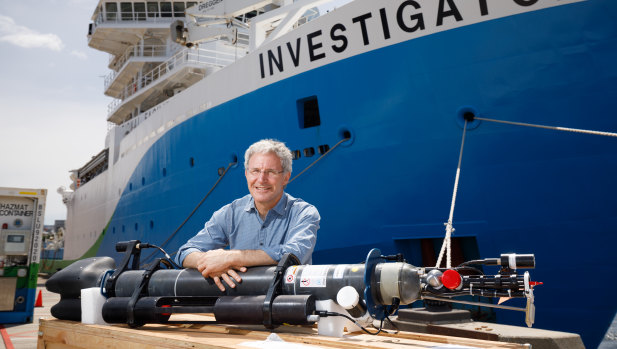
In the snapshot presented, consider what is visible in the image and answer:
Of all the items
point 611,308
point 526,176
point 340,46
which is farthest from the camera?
point 340,46

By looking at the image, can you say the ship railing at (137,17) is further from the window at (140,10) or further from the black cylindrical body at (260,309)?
the black cylindrical body at (260,309)

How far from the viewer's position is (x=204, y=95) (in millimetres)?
9320

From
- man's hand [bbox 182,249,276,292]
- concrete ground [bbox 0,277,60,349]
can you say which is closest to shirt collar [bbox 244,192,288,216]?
man's hand [bbox 182,249,276,292]

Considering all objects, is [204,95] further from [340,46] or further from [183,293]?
[183,293]

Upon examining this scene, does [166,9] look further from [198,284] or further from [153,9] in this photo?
[198,284]

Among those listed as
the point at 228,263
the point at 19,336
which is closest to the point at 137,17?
the point at 19,336

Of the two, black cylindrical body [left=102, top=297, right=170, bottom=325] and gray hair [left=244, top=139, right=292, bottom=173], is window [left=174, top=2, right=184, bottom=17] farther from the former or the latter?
black cylindrical body [left=102, top=297, right=170, bottom=325]

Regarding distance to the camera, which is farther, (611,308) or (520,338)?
(611,308)

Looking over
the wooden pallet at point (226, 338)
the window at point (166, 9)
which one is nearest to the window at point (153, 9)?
the window at point (166, 9)

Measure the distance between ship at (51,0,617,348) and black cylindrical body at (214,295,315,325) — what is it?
325 cm

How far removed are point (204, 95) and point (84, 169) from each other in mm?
16160

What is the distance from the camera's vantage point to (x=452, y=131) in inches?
232

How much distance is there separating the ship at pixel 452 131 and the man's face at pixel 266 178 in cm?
281

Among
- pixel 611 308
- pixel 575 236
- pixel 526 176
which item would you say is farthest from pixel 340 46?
pixel 611 308
